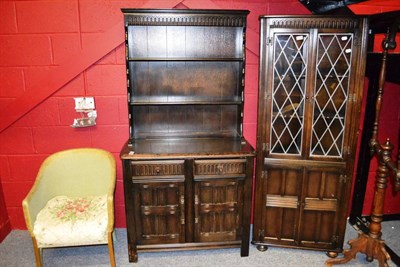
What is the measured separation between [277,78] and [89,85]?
166 cm

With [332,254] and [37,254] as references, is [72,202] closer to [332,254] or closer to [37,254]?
[37,254]

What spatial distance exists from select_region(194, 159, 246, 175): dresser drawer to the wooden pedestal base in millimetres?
1081

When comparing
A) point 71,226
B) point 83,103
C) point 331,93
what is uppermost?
point 331,93

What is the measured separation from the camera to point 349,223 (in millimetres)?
3131

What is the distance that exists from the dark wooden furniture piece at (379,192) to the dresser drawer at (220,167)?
104cm

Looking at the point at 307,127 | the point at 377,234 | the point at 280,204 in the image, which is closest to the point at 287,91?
the point at 307,127

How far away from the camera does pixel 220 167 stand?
2430 mm

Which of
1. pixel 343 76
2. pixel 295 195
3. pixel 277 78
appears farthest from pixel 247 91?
pixel 295 195

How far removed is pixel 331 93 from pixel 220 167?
1.08 m

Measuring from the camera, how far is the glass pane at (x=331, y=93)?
92.7 inches

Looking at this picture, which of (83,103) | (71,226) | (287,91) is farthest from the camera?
(83,103)

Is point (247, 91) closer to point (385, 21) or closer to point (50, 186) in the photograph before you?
point (385, 21)

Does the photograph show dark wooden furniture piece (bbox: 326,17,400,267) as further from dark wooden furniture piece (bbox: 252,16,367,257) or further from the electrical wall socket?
the electrical wall socket

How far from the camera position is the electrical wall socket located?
2740mm
